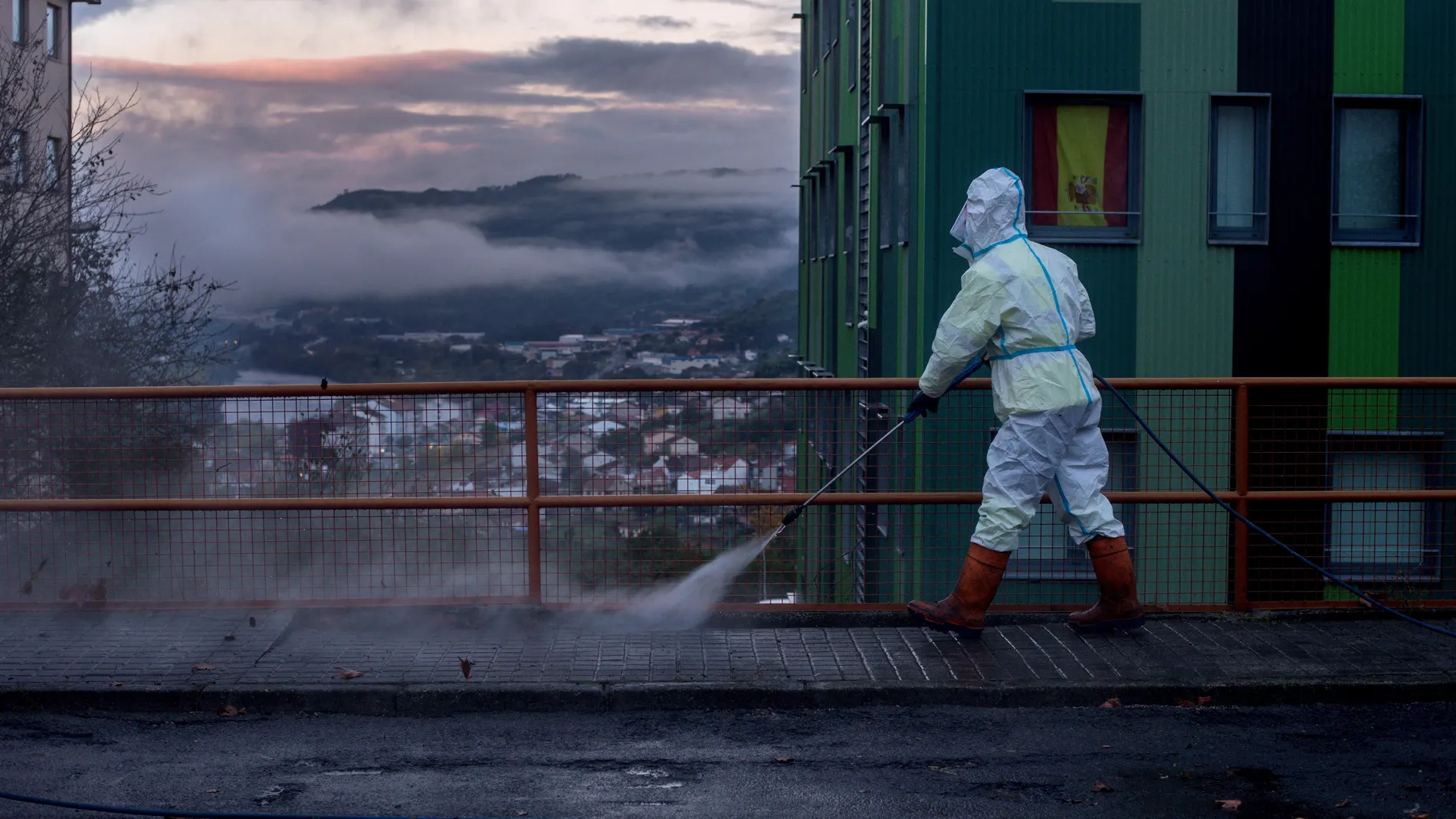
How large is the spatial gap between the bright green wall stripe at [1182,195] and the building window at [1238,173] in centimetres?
20

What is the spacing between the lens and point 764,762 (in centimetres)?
546

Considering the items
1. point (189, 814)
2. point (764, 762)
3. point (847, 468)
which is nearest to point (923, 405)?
point (847, 468)

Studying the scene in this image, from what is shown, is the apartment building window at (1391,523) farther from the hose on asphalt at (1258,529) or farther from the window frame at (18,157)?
the window frame at (18,157)

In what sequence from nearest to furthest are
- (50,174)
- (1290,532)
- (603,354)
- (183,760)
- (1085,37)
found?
(183,760) → (1290,532) → (1085,37) → (50,174) → (603,354)

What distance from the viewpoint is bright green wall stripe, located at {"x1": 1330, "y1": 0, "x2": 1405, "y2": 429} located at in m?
13.8

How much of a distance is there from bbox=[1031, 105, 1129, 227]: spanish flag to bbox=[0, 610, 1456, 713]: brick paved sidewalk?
22.5 ft

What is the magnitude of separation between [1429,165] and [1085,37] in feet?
11.3

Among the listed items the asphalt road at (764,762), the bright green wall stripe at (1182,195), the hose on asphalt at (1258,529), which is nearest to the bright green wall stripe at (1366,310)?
the bright green wall stripe at (1182,195)

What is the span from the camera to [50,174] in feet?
61.8

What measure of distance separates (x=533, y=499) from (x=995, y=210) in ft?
8.77

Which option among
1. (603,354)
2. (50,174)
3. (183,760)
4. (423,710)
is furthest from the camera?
(603,354)

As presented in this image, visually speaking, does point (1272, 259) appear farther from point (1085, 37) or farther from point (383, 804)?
point (383, 804)

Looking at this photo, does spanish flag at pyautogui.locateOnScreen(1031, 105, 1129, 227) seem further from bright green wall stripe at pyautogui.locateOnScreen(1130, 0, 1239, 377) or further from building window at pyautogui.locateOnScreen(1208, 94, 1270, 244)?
building window at pyautogui.locateOnScreen(1208, 94, 1270, 244)

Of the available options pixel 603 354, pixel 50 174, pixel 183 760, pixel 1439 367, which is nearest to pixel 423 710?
pixel 183 760
